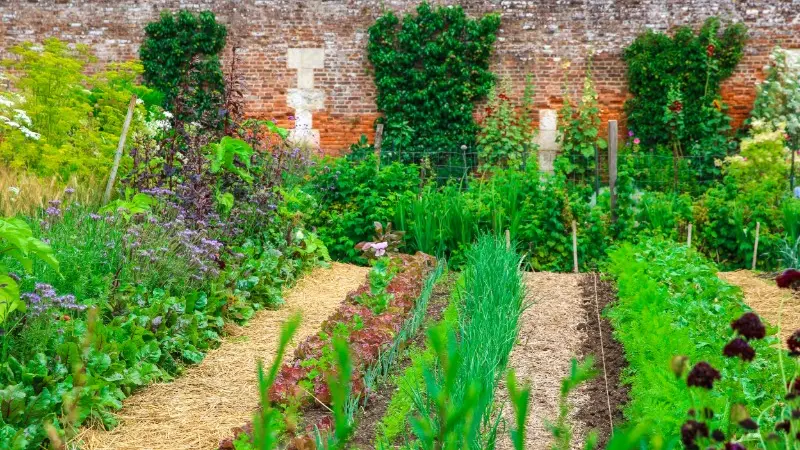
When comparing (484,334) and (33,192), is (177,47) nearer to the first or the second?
(33,192)

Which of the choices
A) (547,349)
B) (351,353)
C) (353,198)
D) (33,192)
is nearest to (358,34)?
(353,198)

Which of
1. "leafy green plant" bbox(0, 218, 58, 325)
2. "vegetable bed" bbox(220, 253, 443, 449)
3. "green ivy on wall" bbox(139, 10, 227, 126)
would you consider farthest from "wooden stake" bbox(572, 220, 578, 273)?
"green ivy on wall" bbox(139, 10, 227, 126)

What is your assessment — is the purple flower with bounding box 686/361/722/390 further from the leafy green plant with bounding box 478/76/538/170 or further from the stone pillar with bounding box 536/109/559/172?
the stone pillar with bounding box 536/109/559/172

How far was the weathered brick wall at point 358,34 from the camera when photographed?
1318 cm

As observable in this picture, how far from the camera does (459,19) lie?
Answer: 13.2m

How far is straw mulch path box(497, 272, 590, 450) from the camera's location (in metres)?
4.32

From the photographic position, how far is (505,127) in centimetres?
1299

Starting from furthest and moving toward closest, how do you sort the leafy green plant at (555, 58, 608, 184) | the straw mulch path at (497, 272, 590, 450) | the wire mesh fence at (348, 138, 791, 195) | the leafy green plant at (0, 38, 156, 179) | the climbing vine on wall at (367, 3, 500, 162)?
the climbing vine on wall at (367, 3, 500, 162) → the leafy green plant at (555, 58, 608, 184) → the wire mesh fence at (348, 138, 791, 195) → the leafy green plant at (0, 38, 156, 179) → the straw mulch path at (497, 272, 590, 450)

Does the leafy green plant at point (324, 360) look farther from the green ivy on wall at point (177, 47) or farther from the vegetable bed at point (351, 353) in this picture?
the green ivy on wall at point (177, 47)

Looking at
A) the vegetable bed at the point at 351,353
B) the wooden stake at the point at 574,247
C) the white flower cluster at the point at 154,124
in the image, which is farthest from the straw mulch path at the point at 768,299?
the white flower cluster at the point at 154,124

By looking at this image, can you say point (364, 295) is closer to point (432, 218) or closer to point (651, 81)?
point (432, 218)

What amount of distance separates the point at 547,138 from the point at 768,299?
19.7ft

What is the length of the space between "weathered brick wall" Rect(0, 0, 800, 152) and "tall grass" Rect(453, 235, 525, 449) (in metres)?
6.82

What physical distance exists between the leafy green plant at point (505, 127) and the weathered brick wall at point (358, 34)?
24 cm
